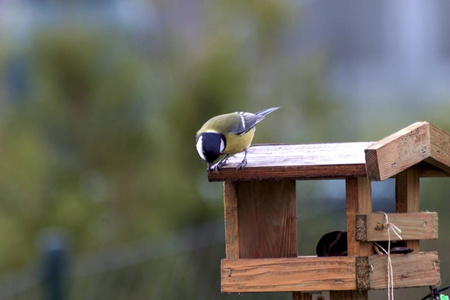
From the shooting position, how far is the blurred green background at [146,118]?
250 inches

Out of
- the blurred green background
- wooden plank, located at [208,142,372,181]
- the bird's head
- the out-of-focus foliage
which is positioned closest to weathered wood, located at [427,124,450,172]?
wooden plank, located at [208,142,372,181]

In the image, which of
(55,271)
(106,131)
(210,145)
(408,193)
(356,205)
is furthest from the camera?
(106,131)

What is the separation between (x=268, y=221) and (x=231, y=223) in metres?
0.15

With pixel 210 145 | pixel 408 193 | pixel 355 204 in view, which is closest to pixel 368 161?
pixel 355 204

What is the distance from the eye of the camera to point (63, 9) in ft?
22.6

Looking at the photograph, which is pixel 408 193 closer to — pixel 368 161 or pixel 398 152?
pixel 398 152

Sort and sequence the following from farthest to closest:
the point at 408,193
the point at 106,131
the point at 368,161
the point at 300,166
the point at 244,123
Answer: the point at 106,131 < the point at 244,123 < the point at 408,193 < the point at 300,166 < the point at 368,161

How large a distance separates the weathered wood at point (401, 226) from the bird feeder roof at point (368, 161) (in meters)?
0.19

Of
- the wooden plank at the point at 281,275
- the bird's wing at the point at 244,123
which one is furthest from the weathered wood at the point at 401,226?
the bird's wing at the point at 244,123

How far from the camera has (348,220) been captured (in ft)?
9.74

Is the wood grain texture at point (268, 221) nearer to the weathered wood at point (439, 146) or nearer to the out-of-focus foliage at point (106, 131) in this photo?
the weathered wood at point (439, 146)

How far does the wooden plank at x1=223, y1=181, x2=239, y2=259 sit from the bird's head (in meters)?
0.33

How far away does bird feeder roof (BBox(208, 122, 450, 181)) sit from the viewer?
8.98 ft

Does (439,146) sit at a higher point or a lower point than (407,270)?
higher
